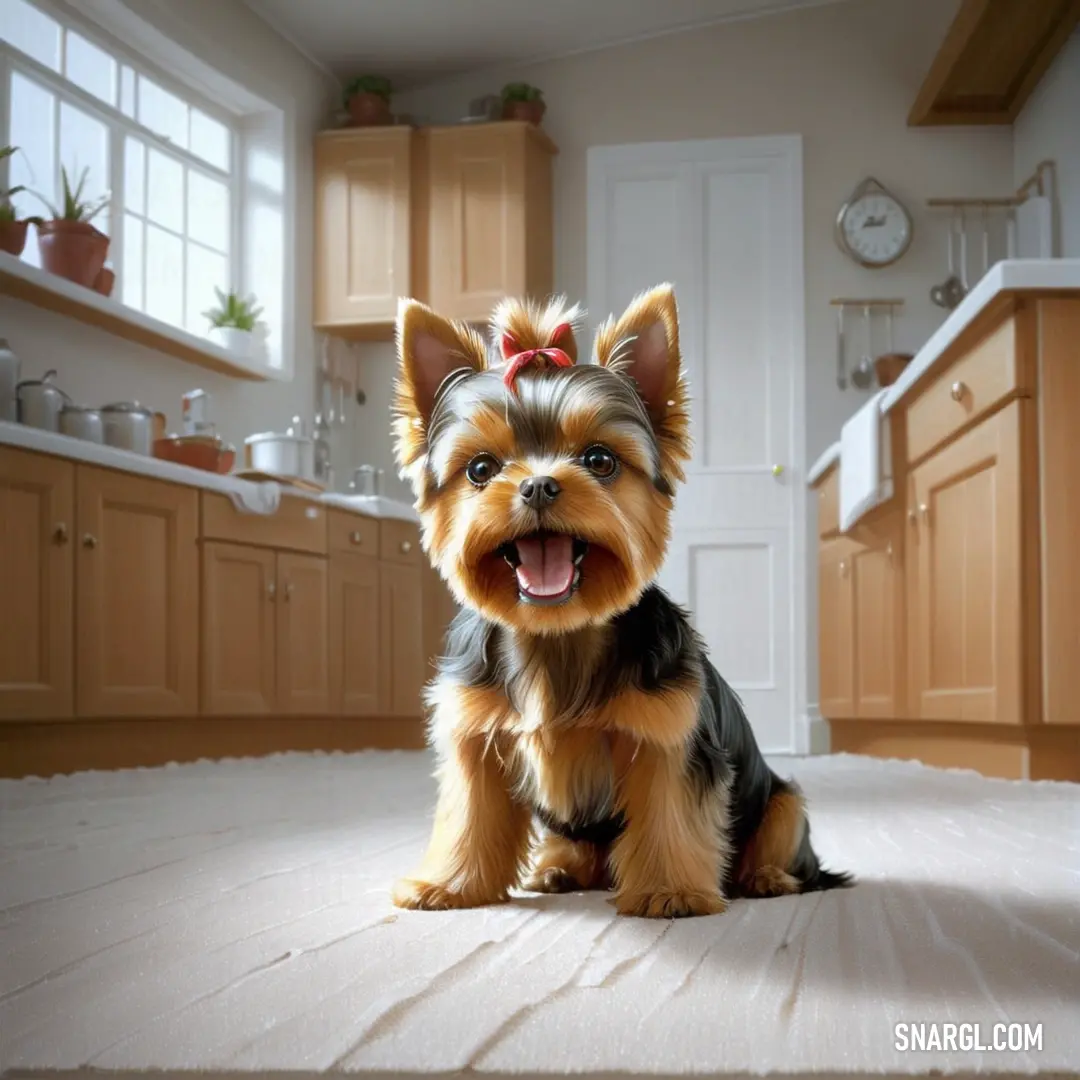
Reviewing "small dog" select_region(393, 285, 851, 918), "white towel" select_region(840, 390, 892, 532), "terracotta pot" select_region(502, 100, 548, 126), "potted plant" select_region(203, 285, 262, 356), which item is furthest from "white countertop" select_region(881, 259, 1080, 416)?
"terracotta pot" select_region(502, 100, 548, 126)

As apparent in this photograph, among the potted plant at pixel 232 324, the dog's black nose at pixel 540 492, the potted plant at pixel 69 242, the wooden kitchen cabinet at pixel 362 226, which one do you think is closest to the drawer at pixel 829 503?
the wooden kitchen cabinet at pixel 362 226

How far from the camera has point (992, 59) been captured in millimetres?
6609

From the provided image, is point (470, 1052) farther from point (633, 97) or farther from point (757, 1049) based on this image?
point (633, 97)

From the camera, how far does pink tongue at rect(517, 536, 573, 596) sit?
163 cm

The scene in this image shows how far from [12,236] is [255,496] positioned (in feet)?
4.18

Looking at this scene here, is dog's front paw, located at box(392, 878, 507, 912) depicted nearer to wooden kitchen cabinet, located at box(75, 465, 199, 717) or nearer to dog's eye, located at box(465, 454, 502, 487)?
dog's eye, located at box(465, 454, 502, 487)

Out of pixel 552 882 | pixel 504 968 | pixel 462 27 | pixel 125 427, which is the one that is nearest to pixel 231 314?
pixel 125 427

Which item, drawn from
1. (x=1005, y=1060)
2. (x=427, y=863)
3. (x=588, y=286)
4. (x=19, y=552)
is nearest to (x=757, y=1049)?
(x=1005, y=1060)

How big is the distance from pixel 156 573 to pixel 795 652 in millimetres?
3780

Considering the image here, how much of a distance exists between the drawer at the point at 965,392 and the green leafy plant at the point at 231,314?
11.0 feet

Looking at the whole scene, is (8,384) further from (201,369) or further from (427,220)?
(427,220)

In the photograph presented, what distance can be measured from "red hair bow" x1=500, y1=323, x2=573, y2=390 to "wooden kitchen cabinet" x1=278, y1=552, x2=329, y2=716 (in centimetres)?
411

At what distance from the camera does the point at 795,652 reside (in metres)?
7.43

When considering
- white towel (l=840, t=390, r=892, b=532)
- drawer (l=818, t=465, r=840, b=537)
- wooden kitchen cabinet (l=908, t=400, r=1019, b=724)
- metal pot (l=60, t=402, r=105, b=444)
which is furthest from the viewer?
drawer (l=818, t=465, r=840, b=537)
